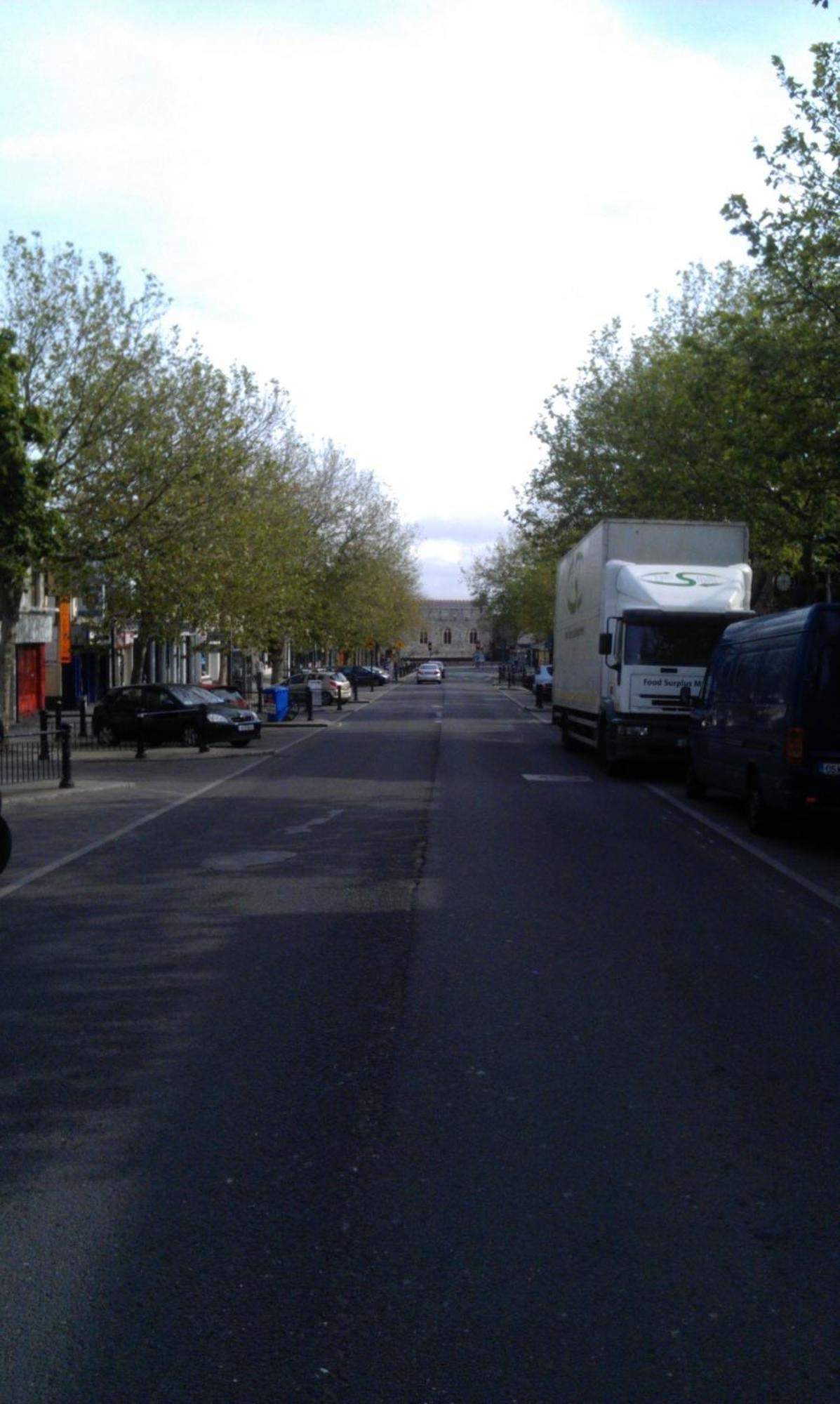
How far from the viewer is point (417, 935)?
9352mm

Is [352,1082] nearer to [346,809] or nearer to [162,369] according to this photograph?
[346,809]

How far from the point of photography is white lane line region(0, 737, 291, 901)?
12.1m

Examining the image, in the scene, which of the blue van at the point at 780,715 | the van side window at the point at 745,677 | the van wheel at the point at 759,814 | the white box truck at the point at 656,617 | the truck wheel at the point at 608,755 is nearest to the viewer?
the blue van at the point at 780,715

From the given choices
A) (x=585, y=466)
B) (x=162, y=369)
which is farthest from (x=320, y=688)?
(x=162, y=369)

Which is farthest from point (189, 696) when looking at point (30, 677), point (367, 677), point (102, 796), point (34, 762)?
point (367, 677)

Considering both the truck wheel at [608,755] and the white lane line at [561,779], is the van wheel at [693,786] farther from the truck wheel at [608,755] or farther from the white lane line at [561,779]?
the truck wheel at [608,755]

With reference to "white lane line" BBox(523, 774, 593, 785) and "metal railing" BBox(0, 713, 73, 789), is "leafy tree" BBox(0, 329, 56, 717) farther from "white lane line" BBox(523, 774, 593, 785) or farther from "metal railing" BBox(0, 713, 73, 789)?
"white lane line" BBox(523, 774, 593, 785)

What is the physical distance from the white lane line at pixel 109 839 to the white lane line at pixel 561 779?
489 cm

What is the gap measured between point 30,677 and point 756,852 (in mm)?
33609

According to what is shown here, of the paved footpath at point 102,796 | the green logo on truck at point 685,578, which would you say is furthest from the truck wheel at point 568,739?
the green logo on truck at point 685,578

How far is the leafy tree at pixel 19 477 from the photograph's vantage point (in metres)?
20.0

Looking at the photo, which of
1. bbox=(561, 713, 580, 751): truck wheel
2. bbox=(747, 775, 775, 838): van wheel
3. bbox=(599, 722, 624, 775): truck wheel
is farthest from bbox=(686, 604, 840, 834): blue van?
bbox=(561, 713, 580, 751): truck wheel

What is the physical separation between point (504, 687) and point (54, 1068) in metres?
82.5

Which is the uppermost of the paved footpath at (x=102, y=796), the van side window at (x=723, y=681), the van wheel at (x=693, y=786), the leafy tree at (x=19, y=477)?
the leafy tree at (x=19, y=477)
